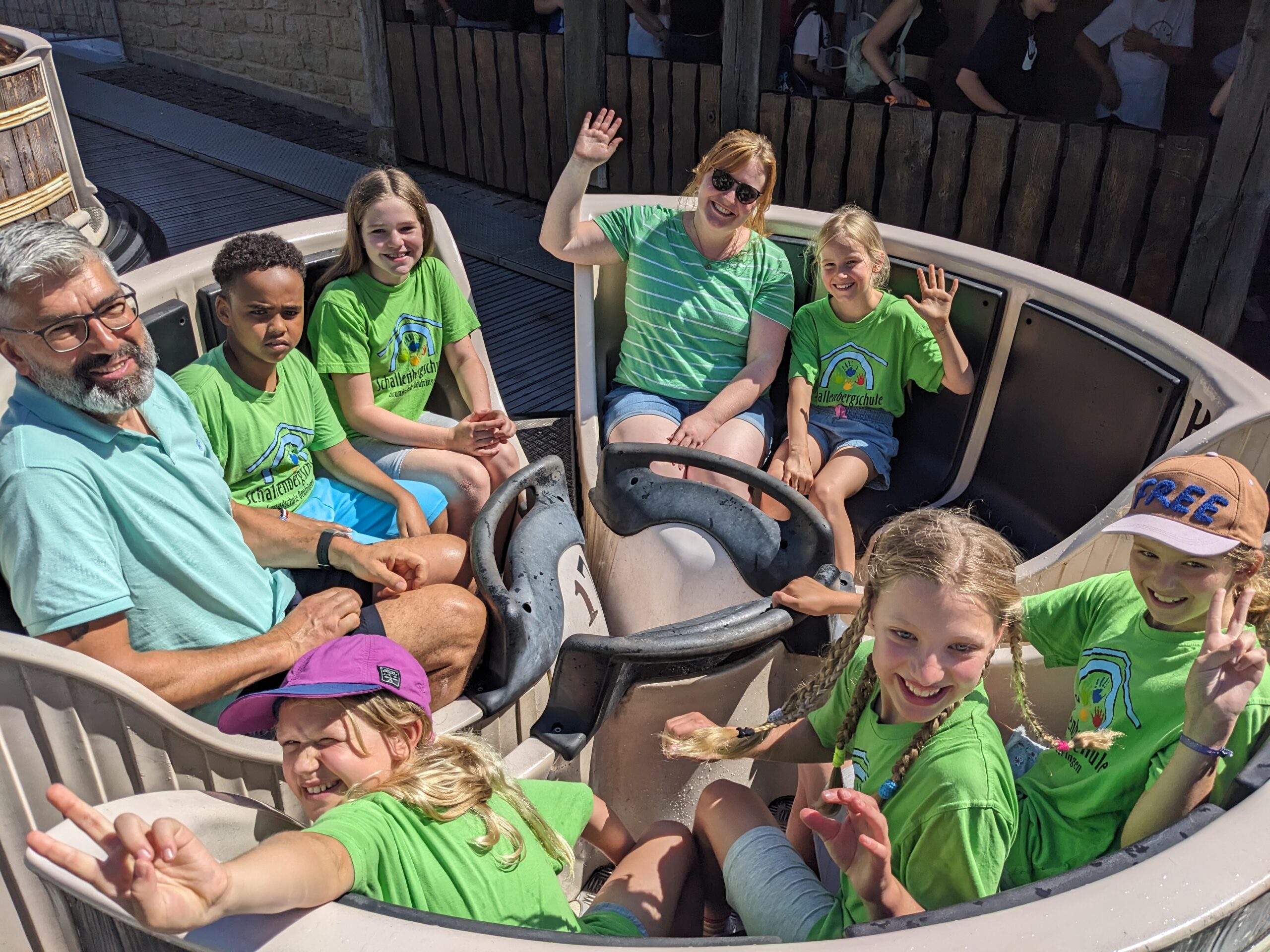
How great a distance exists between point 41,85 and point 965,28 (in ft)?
15.0

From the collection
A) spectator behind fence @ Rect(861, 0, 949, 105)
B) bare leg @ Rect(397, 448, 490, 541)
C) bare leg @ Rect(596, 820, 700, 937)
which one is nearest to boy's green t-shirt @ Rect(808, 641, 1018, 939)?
bare leg @ Rect(596, 820, 700, 937)

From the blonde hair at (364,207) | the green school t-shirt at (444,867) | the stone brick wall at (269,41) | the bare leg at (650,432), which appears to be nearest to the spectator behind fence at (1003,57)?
the bare leg at (650,432)

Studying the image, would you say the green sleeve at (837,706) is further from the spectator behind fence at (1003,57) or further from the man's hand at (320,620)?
the spectator behind fence at (1003,57)

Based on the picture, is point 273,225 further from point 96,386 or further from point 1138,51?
point 1138,51

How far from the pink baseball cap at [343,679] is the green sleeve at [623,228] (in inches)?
66.7

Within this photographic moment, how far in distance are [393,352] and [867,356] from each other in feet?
4.15

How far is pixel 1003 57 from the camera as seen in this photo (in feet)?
14.8

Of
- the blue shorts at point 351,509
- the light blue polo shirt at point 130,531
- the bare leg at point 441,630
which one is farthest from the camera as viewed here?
the blue shorts at point 351,509

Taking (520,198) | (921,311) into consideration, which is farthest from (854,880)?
(520,198)

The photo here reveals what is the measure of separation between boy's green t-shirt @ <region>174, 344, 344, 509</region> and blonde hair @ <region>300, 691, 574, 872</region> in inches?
35.7

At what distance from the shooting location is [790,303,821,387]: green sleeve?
2791 millimetres

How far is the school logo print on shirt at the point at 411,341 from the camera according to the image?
254 cm

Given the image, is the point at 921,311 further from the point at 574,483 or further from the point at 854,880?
the point at 854,880

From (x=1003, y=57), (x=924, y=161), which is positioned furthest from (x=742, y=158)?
(x=1003, y=57)
